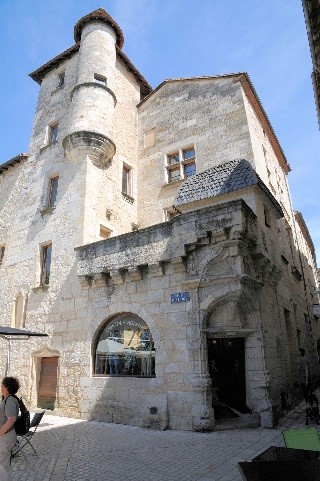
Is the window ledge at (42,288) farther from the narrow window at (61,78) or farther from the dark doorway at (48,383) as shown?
the narrow window at (61,78)

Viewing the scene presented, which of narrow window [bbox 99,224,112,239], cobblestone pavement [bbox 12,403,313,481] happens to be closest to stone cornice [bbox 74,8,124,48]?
narrow window [bbox 99,224,112,239]

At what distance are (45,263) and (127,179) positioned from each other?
488 centimetres

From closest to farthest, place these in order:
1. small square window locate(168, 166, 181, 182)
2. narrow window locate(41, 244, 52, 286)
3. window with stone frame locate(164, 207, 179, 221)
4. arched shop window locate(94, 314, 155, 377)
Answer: arched shop window locate(94, 314, 155, 377) < narrow window locate(41, 244, 52, 286) < window with stone frame locate(164, 207, 179, 221) < small square window locate(168, 166, 181, 182)

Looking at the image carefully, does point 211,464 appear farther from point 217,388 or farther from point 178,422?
point 217,388

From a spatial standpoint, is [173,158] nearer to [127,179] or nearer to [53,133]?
[127,179]

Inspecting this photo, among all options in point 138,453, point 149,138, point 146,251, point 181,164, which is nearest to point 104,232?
point 146,251

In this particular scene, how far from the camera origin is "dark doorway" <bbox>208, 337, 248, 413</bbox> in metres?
8.56

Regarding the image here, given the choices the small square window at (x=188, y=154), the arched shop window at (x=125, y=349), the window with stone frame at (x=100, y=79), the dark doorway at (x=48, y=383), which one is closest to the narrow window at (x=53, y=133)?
the window with stone frame at (x=100, y=79)

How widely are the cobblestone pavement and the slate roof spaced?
599 centimetres

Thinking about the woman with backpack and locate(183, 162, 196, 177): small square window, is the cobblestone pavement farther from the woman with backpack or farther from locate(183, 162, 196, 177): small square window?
locate(183, 162, 196, 177): small square window

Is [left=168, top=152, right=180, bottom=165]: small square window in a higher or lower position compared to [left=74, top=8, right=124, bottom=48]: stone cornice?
lower

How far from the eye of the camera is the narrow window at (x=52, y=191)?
12.6 metres

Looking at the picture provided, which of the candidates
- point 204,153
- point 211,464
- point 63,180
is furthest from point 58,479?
point 204,153

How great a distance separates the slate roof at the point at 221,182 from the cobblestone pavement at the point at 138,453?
236 inches
